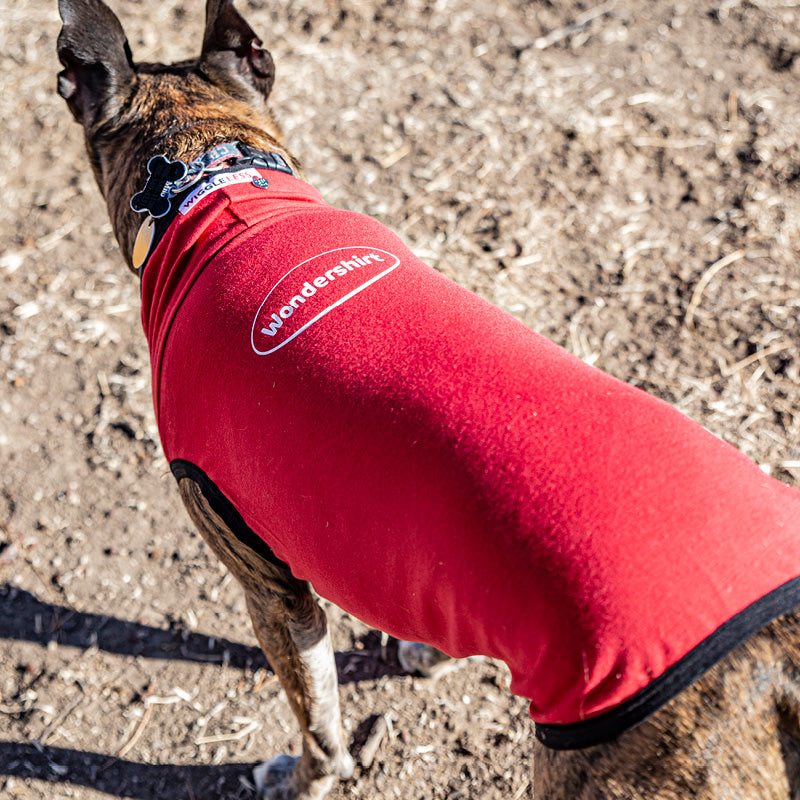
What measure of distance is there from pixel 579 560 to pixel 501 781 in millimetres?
1913

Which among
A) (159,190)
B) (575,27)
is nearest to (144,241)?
(159,190)

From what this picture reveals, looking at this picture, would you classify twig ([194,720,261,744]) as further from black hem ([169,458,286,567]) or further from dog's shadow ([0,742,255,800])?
black hem ([169,458,286,567])

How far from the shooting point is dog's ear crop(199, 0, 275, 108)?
2877mm

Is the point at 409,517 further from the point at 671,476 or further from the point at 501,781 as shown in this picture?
the point at 501,781

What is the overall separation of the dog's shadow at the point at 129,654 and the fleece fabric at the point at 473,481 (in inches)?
58.6

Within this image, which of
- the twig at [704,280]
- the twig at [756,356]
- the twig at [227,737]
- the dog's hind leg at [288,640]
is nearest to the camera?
the dog's hind leg at [288,640]

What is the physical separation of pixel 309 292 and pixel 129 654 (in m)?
2.26

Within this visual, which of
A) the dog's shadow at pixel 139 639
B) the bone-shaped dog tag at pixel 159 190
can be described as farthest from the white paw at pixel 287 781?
the bone-shaped dog tag at pixel 159 190

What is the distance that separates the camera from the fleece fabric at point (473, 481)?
1450 mm

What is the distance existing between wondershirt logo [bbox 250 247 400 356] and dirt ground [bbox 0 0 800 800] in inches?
75.1

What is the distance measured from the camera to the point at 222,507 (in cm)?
212

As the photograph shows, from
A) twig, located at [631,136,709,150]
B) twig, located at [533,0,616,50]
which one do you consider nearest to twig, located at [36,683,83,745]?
twig, located at [631,136,709,150]

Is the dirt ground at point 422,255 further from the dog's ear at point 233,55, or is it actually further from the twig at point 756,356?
the dog's ear at point 233,55

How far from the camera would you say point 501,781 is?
2945 millimetres
